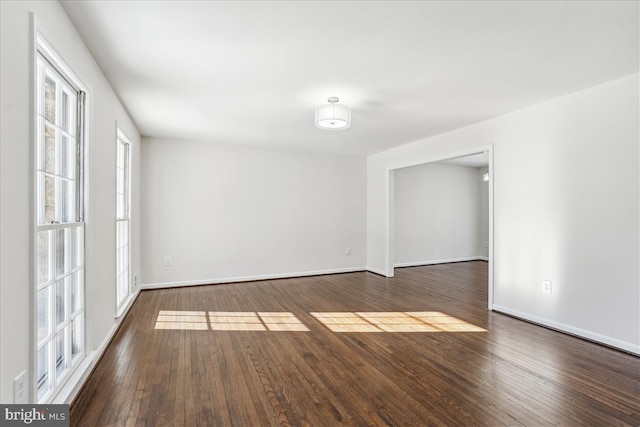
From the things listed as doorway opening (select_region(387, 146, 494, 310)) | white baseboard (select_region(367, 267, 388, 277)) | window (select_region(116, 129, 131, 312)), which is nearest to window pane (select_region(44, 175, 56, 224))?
window (select_region(116, 129, 131, 312))

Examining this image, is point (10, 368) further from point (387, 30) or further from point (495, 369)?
point (495, 369)

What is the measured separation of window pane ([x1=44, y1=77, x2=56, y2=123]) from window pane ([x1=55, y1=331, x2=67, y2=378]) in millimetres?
1390

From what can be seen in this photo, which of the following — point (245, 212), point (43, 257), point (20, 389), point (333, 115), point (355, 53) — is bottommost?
point (20, 389)

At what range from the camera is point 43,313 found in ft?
6.16

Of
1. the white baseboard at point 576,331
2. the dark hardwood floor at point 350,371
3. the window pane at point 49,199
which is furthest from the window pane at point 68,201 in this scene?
the white baseboard at point 576,331

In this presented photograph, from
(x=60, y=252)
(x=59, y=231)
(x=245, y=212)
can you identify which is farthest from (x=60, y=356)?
(x=245, y=212)

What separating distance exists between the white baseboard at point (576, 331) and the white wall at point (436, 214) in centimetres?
345

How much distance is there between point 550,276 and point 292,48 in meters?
3.46

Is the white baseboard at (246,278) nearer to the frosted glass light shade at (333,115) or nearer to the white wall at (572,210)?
the white wall at (572,210)

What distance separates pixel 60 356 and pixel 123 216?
2229 mm

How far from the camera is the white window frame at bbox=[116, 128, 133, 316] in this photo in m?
3.84

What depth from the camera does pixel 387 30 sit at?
84.7 inches

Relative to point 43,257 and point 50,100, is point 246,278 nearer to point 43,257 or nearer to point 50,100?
point 43,257

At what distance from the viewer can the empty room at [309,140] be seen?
1879mm
